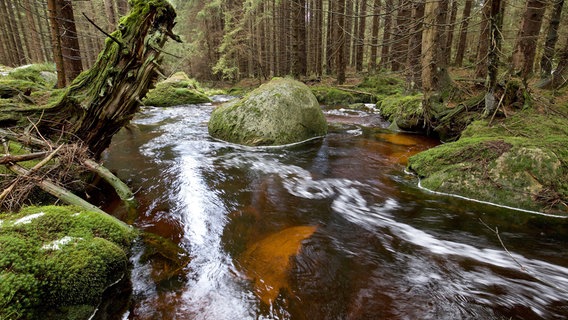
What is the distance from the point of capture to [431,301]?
7.72ft

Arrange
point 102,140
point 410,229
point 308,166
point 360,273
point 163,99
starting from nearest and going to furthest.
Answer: point 360,273, point 410,229, point 102,140, point 308,166, point 163,99

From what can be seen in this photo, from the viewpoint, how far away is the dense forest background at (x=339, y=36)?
6293 millimetres

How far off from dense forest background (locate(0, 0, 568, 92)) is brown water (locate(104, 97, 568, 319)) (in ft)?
7.06

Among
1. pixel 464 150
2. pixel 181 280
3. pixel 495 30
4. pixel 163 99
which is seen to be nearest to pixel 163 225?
pixel 181 280

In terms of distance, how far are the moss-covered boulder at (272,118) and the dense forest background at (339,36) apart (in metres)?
1.85

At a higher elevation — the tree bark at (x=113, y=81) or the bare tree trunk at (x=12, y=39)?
the bare tree trunk at (x=12, y=39)

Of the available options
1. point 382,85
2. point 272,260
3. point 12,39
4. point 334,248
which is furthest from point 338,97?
point 12,39

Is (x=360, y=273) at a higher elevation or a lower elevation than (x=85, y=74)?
lower

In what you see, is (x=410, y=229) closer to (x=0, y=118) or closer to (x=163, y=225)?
(x=163, y=225)

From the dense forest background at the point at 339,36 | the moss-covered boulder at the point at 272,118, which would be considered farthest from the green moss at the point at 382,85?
the moss-covered boulder at the point at 272,118

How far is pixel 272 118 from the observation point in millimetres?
7195

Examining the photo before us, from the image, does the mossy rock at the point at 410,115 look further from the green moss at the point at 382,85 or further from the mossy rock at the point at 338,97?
the green moss at the point at 382,85

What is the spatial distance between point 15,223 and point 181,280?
138cm

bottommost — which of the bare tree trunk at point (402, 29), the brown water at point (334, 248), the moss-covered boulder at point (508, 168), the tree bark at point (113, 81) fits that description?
the brown water at point (334, 248)
